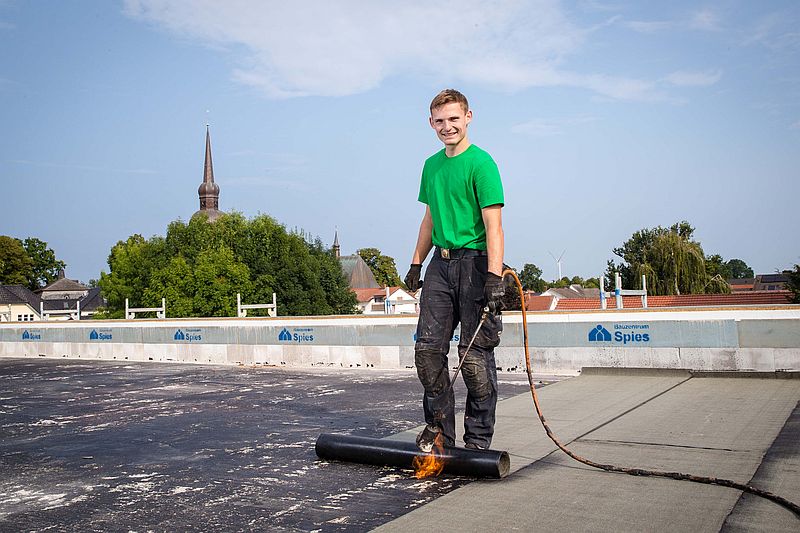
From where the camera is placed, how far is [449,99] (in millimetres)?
4473

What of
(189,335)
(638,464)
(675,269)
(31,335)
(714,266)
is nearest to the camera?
(638,464)

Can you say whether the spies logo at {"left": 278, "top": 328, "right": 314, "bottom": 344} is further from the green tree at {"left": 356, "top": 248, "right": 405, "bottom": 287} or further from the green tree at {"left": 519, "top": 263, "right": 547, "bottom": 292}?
the green tree at {"left": 519, "top": 263, "right": 547, "bottom": 292}

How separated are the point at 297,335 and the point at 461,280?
9566 millimetres

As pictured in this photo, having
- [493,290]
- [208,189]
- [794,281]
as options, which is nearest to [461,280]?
[493,290]

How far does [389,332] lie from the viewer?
1228 cm

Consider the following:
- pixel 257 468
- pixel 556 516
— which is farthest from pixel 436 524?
pixel 257 468

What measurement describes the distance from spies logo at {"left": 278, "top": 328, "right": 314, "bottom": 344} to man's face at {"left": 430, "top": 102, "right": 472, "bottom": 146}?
924cm

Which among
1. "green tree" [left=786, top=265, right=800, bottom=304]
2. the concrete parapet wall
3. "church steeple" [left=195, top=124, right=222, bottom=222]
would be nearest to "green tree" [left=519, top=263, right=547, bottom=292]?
"church steeple" [left=195, top=124, right=222, bottom=222]

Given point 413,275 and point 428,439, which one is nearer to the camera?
point 428,439

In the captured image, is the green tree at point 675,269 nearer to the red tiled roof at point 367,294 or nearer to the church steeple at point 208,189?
the red tiled roof at point 367,294

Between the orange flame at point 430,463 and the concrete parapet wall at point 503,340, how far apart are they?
6373 mm

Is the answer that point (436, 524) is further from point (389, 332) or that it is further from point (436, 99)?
point (389, 332)

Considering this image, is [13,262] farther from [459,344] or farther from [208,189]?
[459,344]

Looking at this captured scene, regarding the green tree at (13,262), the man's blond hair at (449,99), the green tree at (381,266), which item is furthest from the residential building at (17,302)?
the man's blond hair at (449,99)
